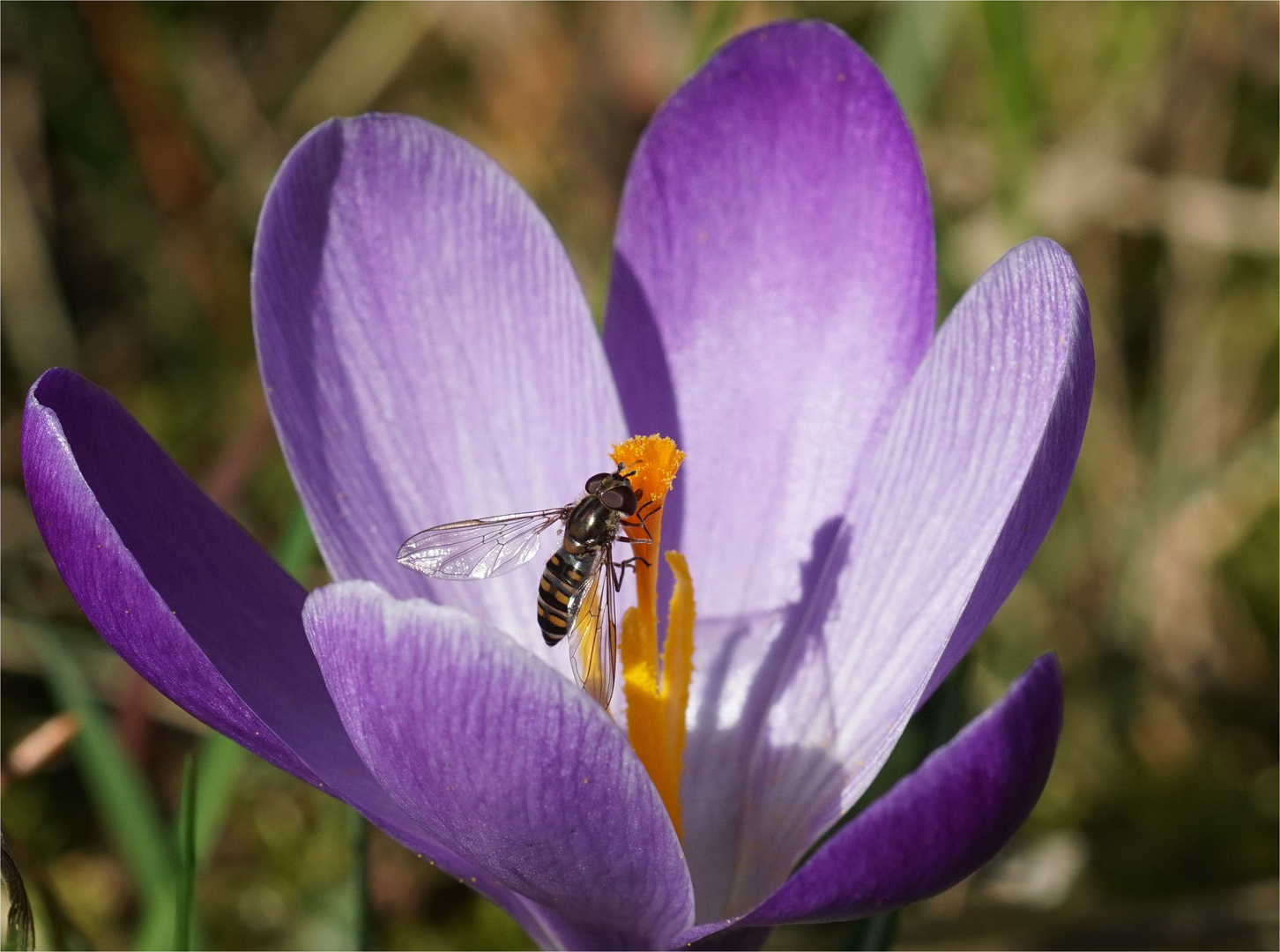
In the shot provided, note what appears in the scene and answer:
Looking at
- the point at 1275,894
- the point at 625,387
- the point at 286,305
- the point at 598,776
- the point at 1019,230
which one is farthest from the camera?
the point at 1019,230

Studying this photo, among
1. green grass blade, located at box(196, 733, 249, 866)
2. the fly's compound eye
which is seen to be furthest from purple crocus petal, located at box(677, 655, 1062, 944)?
green grass blade, located at box(196, 733, 249, 866)

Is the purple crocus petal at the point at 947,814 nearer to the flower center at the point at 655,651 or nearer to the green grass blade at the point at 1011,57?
the flower center at the point at 655,651

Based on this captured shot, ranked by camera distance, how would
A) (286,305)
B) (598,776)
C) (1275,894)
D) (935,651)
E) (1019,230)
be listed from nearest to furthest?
(598,776), (935,651), (286,305), (1275,894), (1019,230)

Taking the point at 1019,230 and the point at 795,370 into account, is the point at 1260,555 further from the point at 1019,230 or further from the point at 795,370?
the point at 795,370

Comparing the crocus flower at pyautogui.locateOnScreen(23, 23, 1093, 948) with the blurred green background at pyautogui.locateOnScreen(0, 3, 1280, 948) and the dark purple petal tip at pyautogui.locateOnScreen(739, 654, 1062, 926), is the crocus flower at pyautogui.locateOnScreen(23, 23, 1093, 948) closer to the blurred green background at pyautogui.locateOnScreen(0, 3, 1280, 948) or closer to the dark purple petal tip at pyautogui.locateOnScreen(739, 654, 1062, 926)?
the dark purple petal tip at pyautogui.locateOnScreen(739, 654, 1062, 926)

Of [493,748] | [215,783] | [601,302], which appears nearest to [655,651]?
[493,748]

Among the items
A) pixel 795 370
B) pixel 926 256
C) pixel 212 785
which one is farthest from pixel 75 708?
pixel 926 256
